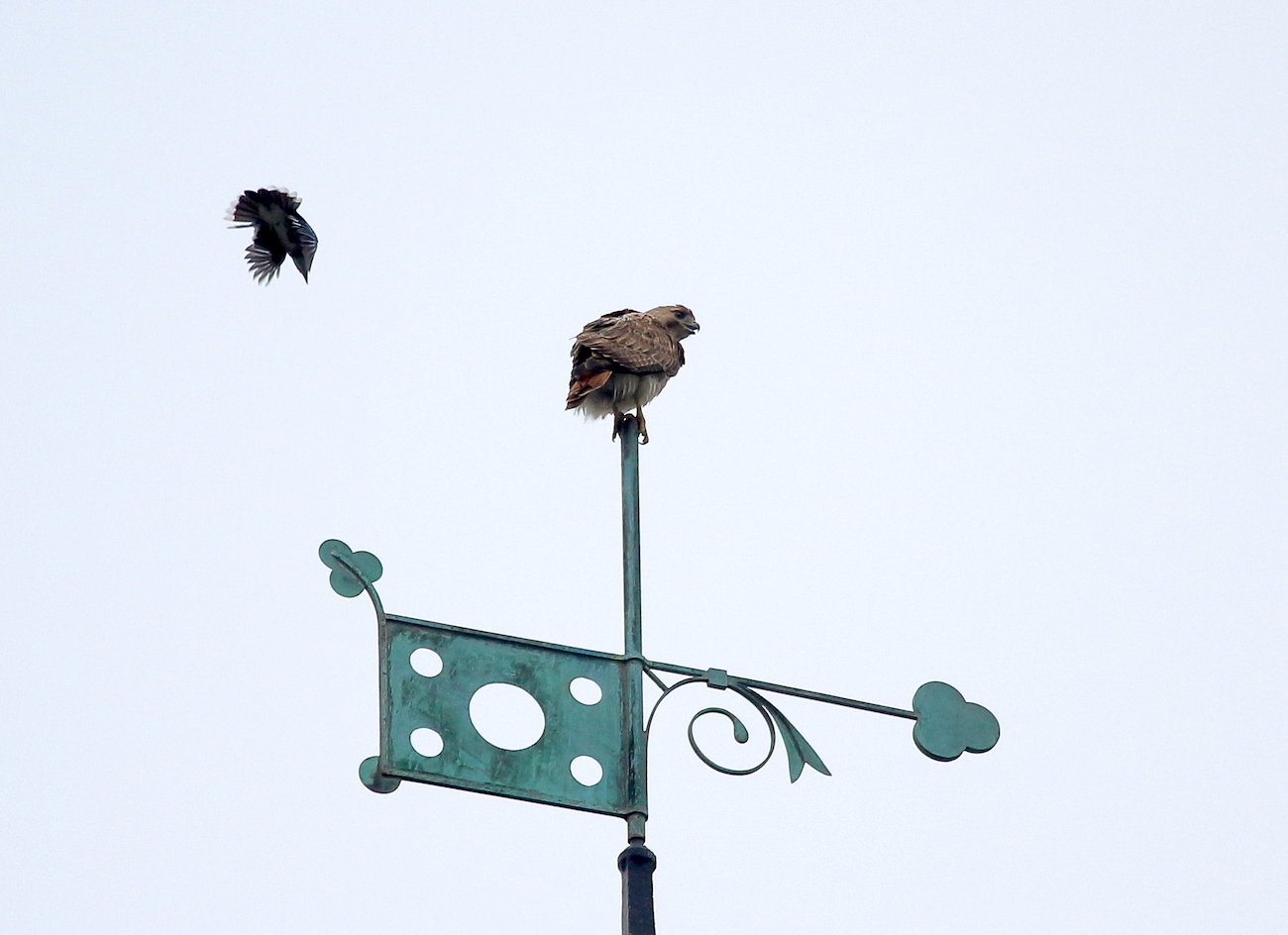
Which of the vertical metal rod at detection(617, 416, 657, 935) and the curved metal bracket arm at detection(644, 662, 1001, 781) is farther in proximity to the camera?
the curved metal bracket arm at detection(644, 662, 1001, 781)

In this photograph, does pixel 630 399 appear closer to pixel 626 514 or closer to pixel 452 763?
pixel 626 514

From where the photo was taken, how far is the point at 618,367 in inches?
209

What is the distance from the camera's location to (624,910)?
12.2ft

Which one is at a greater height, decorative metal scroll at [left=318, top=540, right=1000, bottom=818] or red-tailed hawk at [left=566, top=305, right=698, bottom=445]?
red-tailed hawk at [left=566, top=305, right=698, bottom=445]

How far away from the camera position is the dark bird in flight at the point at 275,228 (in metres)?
5.41

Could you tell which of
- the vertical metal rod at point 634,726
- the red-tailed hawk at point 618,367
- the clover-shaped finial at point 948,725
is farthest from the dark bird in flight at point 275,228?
the clover-shaped finial at point 948,725

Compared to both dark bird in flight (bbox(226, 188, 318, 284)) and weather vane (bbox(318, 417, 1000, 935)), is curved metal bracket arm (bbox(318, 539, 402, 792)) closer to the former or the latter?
weather vane (bbox(318, 417, 1000, 935))

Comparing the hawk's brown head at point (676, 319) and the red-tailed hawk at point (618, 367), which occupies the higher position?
the hawk's brown head at point (676, 319)

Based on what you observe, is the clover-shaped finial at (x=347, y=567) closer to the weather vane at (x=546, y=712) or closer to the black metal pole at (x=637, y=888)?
the weather vane at (x=546, y=712)

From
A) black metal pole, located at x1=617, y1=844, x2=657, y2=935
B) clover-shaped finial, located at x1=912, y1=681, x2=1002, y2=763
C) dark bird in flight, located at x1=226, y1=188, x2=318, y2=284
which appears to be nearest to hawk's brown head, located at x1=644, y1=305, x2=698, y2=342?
dark bird in flight, located at x1=226, y1=188, x2=318, y2=284

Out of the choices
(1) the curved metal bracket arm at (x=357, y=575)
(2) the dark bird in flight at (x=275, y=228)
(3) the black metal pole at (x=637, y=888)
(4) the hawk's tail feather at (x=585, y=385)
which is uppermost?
(2) the dark bird in flight at (x=275, y=228)

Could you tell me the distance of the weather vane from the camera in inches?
153

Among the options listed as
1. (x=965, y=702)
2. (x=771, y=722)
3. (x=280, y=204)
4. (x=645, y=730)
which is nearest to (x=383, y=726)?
(x=645, y=730)

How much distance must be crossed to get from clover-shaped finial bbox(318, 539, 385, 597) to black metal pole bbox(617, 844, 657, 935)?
81 cm
